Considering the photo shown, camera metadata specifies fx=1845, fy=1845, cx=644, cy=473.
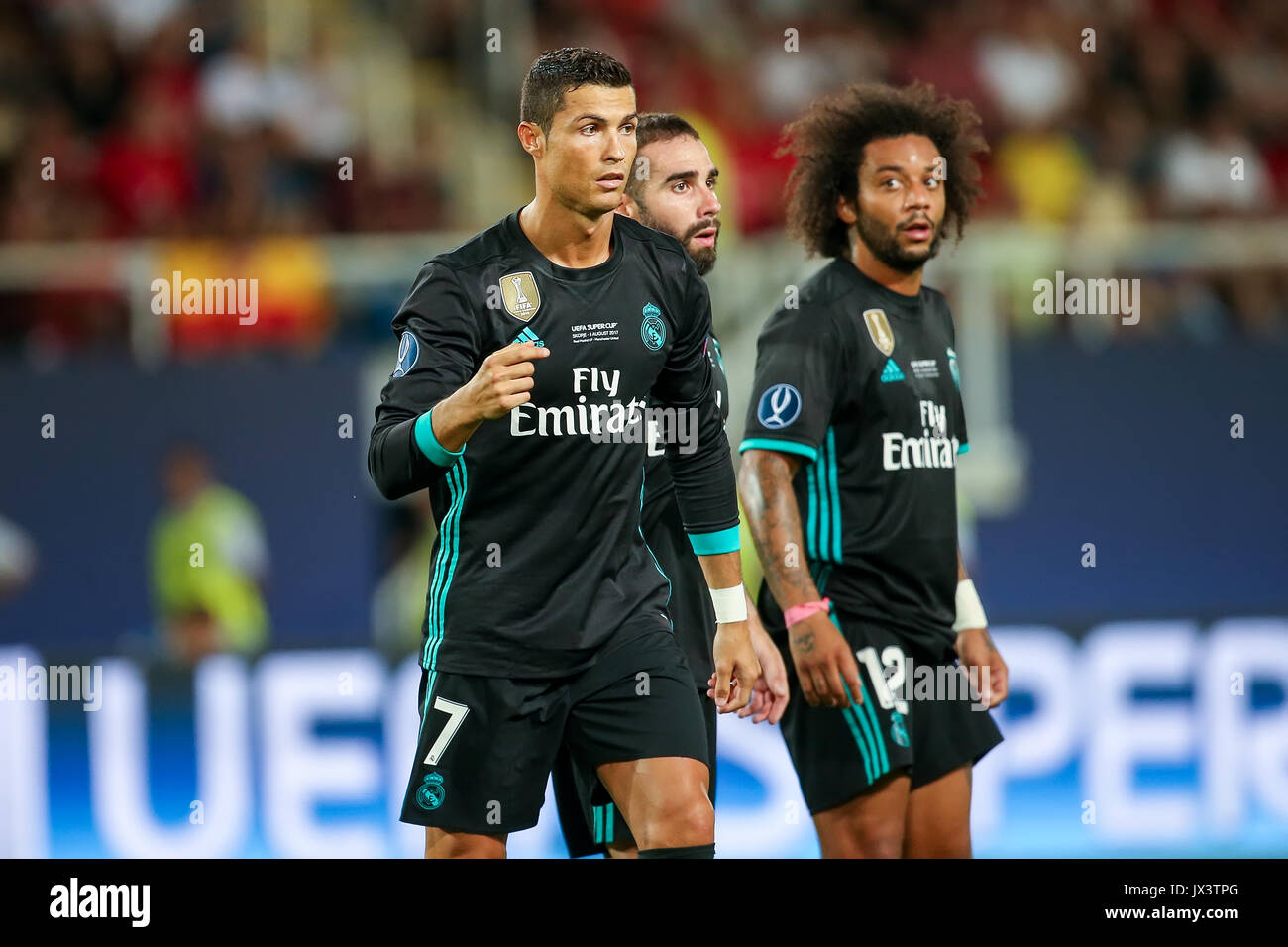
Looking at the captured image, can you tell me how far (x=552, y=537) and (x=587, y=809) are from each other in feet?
3.18

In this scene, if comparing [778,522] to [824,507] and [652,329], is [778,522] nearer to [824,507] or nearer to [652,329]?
[824,507]

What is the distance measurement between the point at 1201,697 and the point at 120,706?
182 inches

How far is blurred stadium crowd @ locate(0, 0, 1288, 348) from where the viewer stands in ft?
35.0

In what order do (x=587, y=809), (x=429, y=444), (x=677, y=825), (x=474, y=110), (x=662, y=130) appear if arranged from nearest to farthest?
1. (x=429, y=444)
2. (x=677, y=825)
3. (x=587, y=809)
4. (x=662, y=130)
5. (x=474, y=110)

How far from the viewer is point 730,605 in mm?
4941

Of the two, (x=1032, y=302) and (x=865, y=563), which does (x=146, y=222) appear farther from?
(x=865, y=563)

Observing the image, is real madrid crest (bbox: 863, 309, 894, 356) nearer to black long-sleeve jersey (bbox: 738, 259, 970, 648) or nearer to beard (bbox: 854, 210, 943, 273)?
black long-sleeve jersey (bbox: 738, 259, 970, 648)

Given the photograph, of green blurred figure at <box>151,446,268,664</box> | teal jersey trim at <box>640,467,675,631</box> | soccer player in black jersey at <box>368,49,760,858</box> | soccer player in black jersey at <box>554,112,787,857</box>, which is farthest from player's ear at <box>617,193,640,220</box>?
green blurred figure at <box>151,446,268,664</box>

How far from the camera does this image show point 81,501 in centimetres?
1002

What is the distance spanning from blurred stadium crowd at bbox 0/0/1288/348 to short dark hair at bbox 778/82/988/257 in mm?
4632

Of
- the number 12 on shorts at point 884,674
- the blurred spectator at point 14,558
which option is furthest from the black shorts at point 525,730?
the blurred spectator at point 14,558

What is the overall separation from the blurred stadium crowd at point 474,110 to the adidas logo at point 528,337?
5.91 meters

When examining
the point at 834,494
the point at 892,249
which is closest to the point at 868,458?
the point at 834,494
